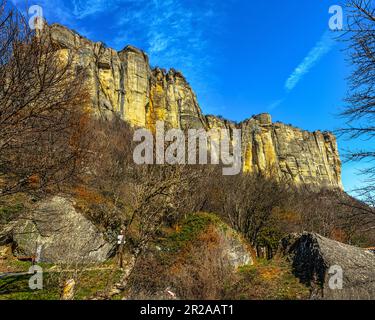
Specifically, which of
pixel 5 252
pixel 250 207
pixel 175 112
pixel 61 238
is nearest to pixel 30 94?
pixel 61 238

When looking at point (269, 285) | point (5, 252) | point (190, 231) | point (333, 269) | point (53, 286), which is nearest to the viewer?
point (333, 269)

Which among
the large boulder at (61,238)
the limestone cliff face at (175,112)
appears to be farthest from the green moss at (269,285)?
the limestone cliff face at (175,112)

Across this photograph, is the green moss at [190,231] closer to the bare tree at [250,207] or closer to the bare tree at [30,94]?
the bare tree at [250,207]

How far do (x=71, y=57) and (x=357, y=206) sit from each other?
6.69 m

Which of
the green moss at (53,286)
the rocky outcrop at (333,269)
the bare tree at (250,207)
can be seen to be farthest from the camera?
the bare tree at (250,207)

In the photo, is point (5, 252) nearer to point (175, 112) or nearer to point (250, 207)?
point (250, 207)

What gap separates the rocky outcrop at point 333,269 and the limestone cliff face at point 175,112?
51.4ft

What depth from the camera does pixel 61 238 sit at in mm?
11883

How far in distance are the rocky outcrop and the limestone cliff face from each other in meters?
15.7

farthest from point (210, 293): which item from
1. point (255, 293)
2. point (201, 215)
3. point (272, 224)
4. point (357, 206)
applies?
point (272, 224)

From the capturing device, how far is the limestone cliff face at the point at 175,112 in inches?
1951

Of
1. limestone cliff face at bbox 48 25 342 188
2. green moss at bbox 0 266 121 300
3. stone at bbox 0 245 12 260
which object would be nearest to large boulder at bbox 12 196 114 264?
stone at bbox 0 245 12 260

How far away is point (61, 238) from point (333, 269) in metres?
10.3

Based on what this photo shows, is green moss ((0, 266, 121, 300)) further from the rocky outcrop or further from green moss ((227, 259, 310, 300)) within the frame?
the rocky outcrop
